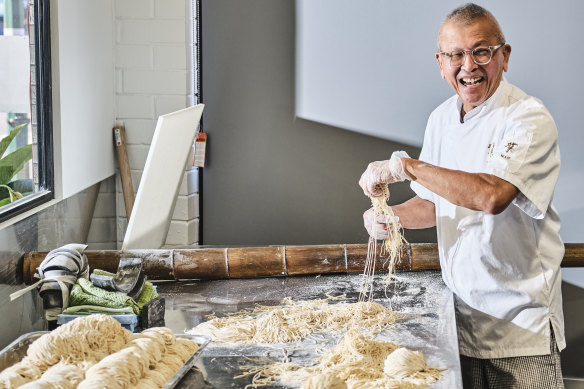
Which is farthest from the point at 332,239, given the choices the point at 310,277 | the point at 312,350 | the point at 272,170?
the point at 312,350

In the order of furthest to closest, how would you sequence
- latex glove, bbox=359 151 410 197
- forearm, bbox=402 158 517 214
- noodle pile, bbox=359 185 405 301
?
noodle pile, bbox=359 185 405 301 < latex glove, bbox=359 151 410 197 < forearm, bbox=402 158 517 214

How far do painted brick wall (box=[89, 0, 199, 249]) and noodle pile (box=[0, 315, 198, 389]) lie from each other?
2.06 m

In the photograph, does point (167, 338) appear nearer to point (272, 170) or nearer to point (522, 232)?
point (522, 232)

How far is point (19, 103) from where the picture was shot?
8.77 feet

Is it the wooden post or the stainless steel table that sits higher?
the wooden post

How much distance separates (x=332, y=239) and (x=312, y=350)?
195 centimetres

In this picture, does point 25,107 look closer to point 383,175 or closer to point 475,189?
point 383,175

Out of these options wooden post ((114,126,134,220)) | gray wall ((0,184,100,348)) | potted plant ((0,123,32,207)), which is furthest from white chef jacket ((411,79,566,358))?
wooden post ((114,126,134,220))

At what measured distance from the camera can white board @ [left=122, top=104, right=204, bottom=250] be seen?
2.60m

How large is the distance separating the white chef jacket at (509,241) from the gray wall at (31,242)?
1.39 metres

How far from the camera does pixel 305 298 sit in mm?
2383

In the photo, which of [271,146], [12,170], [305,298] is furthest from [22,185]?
[271,146]

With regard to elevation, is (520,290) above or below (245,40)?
below

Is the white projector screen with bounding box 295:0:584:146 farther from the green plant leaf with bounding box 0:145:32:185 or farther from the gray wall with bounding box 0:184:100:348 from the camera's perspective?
the green plant leaf with bounding box 0:145:32:185
